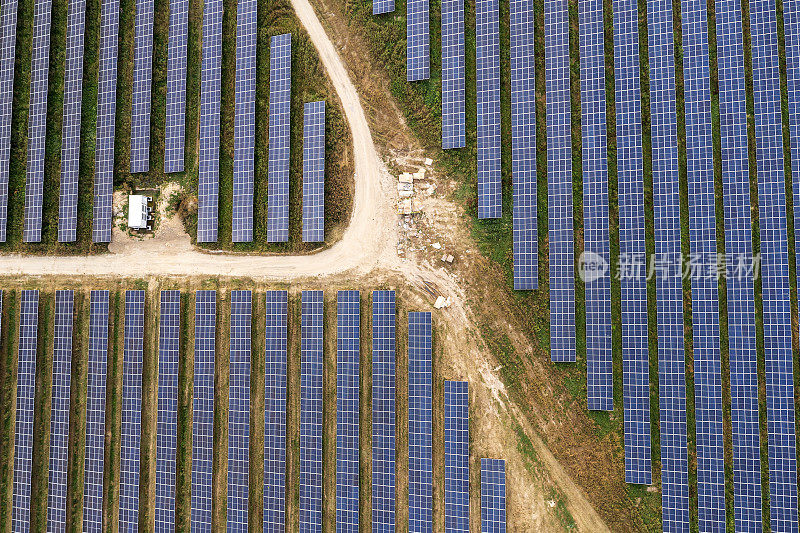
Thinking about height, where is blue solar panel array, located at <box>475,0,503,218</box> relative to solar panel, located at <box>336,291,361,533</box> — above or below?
above

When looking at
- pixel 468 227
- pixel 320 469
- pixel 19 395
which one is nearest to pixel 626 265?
pixel 468 227

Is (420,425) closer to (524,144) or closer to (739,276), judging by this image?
(524,144)

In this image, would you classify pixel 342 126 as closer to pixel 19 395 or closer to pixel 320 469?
pixel 320 469

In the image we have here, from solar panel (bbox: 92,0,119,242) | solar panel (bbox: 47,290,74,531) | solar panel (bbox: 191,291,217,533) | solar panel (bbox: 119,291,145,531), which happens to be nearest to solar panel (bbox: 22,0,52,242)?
solar panel (bbox: 92,0,119,242)

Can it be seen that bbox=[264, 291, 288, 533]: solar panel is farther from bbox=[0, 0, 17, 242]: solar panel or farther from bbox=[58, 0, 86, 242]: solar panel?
bbox=[0, 0, 17, 242]: solar panel

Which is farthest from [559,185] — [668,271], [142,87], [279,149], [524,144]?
[142,87]

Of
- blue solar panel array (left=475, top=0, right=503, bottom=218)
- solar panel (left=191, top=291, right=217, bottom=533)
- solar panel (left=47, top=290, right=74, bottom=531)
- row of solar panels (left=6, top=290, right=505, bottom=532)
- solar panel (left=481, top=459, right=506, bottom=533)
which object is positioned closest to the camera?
solar panel (left=481, top=459, right=506, bottom=533)
